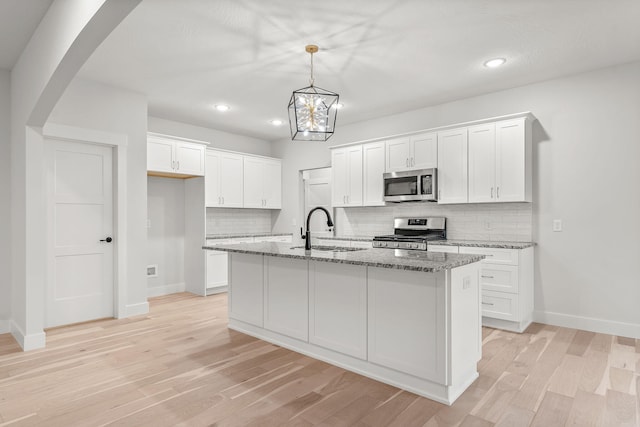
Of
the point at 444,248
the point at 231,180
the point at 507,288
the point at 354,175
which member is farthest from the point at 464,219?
the point at 231,180

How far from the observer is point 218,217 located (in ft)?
20.9

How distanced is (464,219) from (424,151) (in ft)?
Answer: 3.35

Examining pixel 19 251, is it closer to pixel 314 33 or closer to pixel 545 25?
pixel 314 33

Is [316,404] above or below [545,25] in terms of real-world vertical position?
below

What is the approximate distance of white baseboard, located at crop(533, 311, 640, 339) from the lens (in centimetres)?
369

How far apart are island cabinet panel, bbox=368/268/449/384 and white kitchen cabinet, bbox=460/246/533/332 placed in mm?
1920

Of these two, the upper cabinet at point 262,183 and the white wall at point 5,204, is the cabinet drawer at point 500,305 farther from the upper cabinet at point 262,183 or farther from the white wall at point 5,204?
the white wall at point 5,204

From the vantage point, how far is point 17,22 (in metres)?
3.02

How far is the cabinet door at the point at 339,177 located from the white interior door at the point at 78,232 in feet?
10.0

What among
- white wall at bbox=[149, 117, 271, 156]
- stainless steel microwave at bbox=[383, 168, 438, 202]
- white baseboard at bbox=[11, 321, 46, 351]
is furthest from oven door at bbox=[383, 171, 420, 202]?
white baseboard at bbox=[11, 321, 46, 351]

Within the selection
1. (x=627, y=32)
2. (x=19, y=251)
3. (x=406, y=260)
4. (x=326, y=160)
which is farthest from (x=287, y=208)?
(x=627, y=32)

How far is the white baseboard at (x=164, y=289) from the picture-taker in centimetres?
566

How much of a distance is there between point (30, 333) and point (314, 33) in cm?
367

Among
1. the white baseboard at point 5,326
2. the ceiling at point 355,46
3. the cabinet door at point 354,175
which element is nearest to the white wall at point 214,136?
the ceiling at point 355,46
